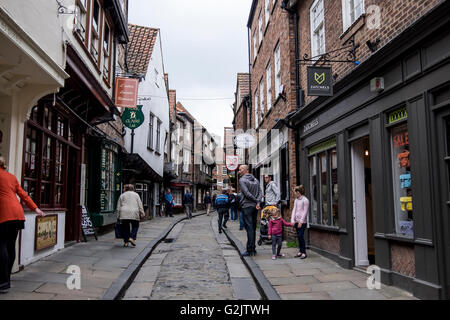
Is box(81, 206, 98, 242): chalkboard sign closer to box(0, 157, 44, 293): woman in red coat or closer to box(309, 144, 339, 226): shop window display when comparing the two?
box(0, 157, 44, 293): woman in red coat

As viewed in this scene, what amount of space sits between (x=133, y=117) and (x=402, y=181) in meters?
10.8

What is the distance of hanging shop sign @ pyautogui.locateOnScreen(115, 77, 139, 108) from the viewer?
521 inches

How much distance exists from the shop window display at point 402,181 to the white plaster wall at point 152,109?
1300 cm

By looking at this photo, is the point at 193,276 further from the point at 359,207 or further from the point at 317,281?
the point at 359,207

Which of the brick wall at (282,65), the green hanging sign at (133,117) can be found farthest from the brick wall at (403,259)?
the green hanging sign at (133,117)

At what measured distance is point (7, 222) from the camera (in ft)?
16.8

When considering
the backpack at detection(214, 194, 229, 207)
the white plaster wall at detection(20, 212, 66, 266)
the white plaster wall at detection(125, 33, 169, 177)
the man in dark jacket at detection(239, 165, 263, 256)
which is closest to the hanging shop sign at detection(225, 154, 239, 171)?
the white plaster wall at detection(125, 33, 169, 177)

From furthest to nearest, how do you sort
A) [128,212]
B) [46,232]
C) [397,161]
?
[128,212] → [46,232] → [397,161]

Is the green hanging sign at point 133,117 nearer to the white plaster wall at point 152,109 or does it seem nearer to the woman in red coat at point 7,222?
the white plaster wall at point 152,109

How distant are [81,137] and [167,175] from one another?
1785 cm

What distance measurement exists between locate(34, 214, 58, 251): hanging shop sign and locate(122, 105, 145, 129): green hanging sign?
650 centimetres

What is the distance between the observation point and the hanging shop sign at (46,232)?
7.54 metres

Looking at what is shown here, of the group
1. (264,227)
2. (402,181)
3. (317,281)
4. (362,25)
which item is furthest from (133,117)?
(402,181)

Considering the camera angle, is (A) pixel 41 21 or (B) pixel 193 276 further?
(B) pixel 193 276
